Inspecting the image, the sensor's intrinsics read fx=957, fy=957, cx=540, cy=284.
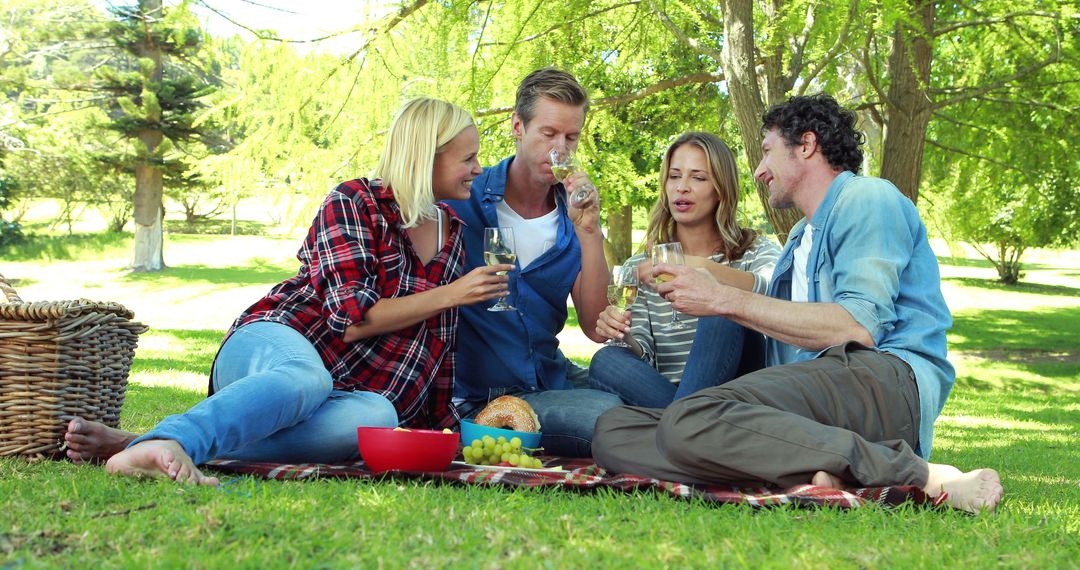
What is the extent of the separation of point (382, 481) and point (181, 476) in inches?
25.2

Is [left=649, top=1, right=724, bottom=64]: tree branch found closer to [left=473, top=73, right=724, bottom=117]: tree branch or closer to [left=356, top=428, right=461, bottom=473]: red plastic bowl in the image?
[left=473, top=73, right=724, bottom=117]: tree branch

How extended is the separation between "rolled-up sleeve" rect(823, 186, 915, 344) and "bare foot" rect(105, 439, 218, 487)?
2.31m

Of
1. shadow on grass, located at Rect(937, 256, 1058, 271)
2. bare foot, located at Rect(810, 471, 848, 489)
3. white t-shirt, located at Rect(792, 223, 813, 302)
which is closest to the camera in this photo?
bare foot, located at Rect(810, 471, 848, 489)

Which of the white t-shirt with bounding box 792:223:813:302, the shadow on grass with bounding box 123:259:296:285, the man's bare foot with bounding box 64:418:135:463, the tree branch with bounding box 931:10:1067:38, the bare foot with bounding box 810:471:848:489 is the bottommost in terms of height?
the shadow on grass with bounding box 123:259:296:285

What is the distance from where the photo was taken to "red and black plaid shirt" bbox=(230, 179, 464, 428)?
3.89 meters

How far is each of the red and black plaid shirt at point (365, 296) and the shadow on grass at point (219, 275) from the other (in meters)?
22.8

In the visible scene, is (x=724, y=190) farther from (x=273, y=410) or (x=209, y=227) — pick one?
(x=209, y=227)

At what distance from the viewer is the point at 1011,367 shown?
15047 mm

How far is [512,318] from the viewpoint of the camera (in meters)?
4.61

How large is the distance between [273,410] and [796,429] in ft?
5.91

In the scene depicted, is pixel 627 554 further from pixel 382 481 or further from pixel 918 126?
pixel 918 126

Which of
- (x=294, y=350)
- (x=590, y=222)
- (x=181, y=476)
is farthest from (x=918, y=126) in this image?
(x=181, y=476)

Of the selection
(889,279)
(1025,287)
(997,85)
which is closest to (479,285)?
(889,279)

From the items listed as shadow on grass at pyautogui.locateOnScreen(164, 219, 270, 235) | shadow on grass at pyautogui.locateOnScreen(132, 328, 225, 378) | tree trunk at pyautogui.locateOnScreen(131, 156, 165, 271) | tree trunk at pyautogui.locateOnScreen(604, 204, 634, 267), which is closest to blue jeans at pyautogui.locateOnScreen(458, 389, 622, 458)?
shadow on grass at pyautogui.locateOnScreen(132, 328, 225, 378)
